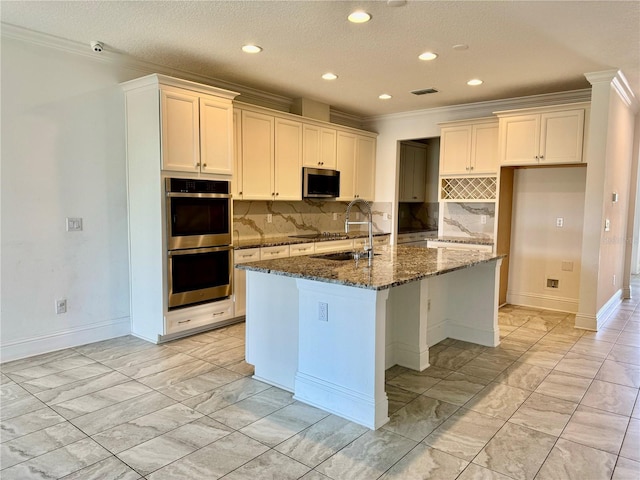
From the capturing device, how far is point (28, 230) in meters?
3.52

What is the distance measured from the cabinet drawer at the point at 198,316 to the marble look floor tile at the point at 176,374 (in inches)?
22.5

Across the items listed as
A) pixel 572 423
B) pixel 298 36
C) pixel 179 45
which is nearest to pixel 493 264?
pixel 572 423

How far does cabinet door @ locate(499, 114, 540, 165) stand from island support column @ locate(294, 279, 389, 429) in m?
3.30

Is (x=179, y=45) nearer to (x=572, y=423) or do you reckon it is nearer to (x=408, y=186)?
(x=572, y=423)

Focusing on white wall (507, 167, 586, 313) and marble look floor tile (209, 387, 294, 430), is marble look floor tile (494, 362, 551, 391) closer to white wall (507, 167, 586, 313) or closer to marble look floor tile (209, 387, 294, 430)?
marble look floor tile (209, 387, 294, 430)

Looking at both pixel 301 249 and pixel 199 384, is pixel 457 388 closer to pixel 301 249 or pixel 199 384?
pixel 199 384

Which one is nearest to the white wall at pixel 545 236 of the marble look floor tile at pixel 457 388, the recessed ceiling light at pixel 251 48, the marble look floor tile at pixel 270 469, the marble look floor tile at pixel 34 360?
the marble look floor tile at pixel 457 388

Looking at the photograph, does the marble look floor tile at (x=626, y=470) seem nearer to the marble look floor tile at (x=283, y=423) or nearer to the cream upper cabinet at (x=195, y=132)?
the marble look floor tile at (x=283, y=423)

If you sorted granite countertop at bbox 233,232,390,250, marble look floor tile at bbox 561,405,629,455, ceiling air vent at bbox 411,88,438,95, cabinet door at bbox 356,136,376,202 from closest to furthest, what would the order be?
marble look floor tile at bbox 561,405,629,455
granite countertop at bbox 233,232,390,250
ceiling air vent at bbox 411,88,438,95
cabinet door at bbox 356,136,376,202

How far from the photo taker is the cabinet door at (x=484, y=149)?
17.5 ft

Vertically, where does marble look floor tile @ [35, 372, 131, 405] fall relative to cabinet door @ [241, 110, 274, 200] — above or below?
below

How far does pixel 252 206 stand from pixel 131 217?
5.14 ft

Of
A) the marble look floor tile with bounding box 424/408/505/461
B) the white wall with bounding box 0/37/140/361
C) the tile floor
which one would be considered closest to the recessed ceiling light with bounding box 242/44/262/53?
the white wall with bounding box 0/37/140/361

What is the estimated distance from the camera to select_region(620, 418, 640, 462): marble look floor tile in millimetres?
2279
